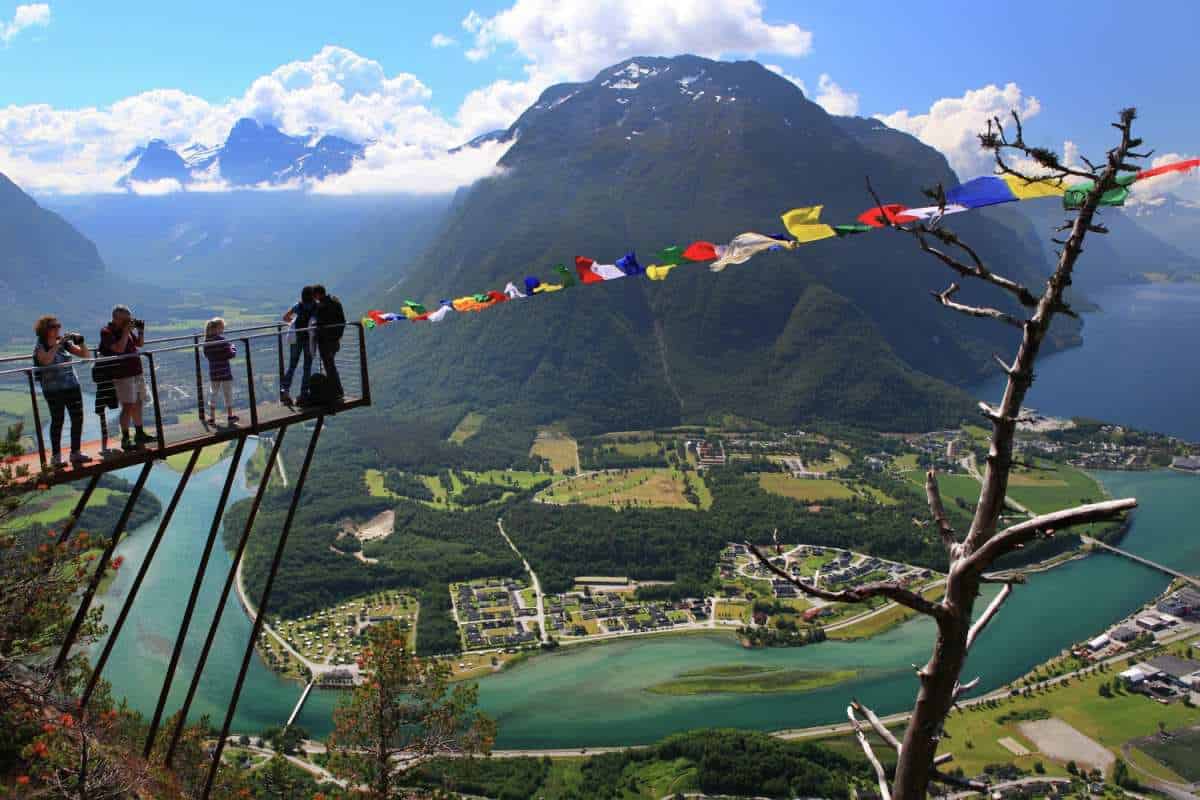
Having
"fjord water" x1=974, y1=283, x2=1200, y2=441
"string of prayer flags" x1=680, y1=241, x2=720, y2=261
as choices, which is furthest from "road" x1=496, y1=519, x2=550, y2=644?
"fjord water" x1=974, y1=283, x2=1200, y2=441

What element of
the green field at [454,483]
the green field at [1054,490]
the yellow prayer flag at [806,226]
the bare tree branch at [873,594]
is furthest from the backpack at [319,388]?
the green field at [1054,490]

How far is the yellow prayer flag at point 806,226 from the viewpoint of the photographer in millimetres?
7951

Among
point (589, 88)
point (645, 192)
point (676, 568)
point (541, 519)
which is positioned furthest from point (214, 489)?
point (589, 88)

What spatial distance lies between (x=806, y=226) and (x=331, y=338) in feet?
15.5

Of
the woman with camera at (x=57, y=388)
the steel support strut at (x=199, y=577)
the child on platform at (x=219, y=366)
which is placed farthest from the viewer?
the child on platform at (x=219, y=366)

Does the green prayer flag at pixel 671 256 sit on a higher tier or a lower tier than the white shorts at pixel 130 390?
higher

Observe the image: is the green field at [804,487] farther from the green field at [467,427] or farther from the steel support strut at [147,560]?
the steel support strut at [147,560]

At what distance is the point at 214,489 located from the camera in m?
60.4

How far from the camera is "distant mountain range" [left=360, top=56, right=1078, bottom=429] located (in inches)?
3676

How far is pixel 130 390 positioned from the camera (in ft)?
20.2

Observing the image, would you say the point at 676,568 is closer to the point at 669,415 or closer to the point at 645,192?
the point at 669,415

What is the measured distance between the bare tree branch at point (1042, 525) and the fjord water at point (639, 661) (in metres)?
32.0

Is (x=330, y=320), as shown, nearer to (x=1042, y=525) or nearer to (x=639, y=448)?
(x=1042, y=525)

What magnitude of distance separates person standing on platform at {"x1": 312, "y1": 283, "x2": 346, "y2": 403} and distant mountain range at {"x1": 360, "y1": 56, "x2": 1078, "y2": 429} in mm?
74282
